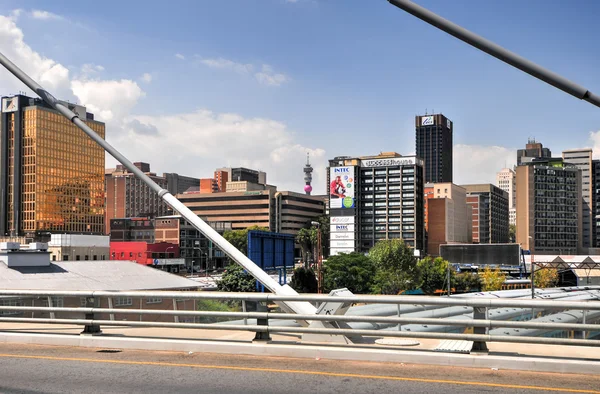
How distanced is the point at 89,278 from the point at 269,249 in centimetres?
1756

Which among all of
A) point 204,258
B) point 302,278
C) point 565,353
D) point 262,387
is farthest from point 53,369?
point 204,258

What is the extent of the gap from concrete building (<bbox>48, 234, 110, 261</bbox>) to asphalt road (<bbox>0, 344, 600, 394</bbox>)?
11148 cm

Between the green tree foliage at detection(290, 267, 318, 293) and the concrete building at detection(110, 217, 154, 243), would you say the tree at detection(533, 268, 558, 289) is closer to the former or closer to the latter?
the green tree foliage at detection(290, 267, 318, 293)

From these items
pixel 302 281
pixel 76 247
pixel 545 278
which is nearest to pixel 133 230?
pixel 76 247

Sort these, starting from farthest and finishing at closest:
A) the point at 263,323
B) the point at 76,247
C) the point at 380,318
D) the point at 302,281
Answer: the point at 76,247 → the point at 302,281 → the point at 263,323 → the point at 380,318

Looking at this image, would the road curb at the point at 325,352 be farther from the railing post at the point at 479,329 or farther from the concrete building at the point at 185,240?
the concrete building at the point at 185,240

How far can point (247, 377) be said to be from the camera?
32.4ft

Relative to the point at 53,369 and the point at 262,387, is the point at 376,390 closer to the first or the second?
the point at 262,387

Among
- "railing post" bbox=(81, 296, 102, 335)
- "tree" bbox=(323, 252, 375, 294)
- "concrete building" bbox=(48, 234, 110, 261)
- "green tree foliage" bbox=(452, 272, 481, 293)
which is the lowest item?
"green tree foliage" bbox=(452, 272, 481, 293)

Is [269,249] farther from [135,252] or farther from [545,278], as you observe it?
[135,252]

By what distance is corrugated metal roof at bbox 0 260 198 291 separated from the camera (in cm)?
4609

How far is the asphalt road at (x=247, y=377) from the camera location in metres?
9.05

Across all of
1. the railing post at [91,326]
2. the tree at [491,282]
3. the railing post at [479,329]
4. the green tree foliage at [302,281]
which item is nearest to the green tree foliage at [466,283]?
the tree at [491,282]

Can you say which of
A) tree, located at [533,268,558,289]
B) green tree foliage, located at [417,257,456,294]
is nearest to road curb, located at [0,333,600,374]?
green tree foliage, located at [417,257,456,294]
